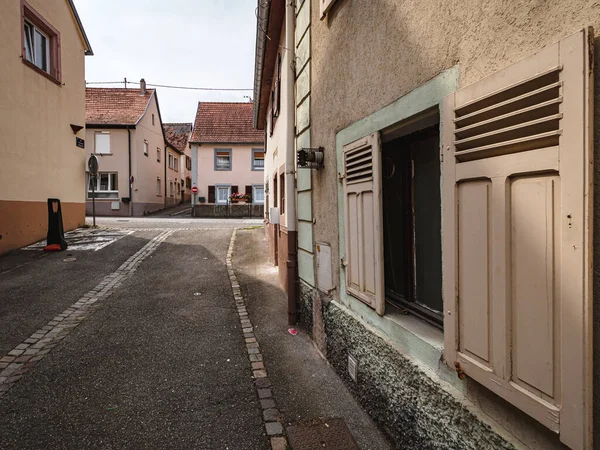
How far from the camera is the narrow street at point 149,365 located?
2947 mm

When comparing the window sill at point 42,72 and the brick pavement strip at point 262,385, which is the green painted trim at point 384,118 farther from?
the window sill at point 42,72

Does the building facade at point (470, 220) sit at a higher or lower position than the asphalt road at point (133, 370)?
higher

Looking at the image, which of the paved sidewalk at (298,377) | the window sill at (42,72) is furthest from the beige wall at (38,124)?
the paved sidewalk at (298,377)

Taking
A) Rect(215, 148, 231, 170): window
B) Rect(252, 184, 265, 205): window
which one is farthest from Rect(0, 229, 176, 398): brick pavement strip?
Rect(215, 148, 231, 170): window

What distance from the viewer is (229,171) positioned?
30688 mm

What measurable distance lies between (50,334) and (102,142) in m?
25.7

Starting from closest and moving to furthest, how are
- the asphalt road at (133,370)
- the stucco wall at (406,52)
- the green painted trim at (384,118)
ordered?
the stucco wall at (406,52) → the green painted trim at (384,118) → the asphalt road at (133,370)

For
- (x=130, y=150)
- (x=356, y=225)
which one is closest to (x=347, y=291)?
(x=356, y=225)

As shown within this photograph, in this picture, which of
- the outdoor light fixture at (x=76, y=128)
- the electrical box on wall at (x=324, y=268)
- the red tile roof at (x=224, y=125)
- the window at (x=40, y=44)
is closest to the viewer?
the electrical box on wall at (x=324, y=268)

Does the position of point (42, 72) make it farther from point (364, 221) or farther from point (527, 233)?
point (527, 233)

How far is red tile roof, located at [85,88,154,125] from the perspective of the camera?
2734 centimetres

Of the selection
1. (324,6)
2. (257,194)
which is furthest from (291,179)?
(257,194)

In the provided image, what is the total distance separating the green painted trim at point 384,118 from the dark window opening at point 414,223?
0.86 ft

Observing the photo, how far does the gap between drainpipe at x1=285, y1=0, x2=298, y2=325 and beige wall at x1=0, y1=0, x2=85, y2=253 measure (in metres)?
7.94
